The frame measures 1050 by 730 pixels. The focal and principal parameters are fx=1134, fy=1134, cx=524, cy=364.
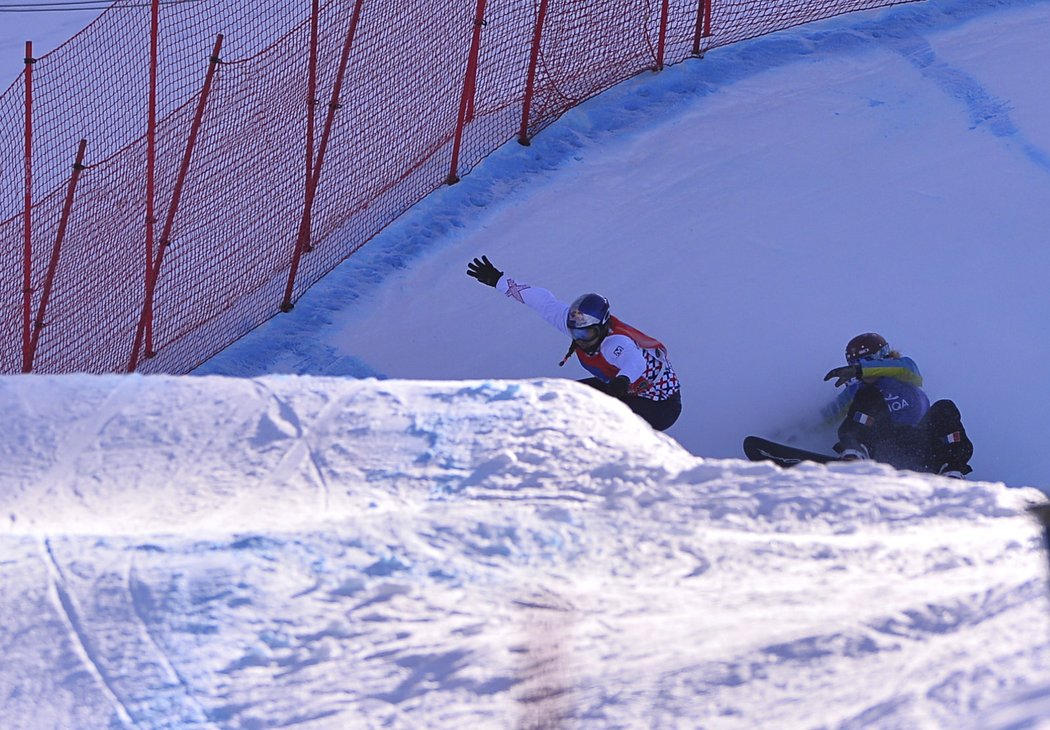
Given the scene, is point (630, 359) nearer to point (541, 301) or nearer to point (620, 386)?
point (620, 386)

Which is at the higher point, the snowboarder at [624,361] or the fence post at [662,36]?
the fence post at [662,36]

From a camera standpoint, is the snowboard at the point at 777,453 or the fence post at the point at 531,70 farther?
the fence post at the point at 531,70

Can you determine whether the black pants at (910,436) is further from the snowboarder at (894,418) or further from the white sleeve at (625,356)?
the white sleeve at (625,356)

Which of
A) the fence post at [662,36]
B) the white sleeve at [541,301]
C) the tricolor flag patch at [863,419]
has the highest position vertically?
the fence post at [662,36]

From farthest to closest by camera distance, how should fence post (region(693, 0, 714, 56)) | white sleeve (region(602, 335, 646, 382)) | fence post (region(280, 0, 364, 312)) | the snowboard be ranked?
fence post (region(693, 0, 714, 56)) < fence post (region(280, 0, 364, 312)) < white sleeve (region(602, 335, 646, 382)) < the snowboard

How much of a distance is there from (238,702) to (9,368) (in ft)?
15.6

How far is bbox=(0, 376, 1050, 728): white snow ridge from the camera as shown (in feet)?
8.55

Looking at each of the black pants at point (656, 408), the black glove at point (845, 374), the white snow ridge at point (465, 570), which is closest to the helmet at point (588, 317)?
the black pants at point (656, 408)

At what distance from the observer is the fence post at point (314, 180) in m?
6.21

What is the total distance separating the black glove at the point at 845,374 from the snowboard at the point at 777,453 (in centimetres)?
39

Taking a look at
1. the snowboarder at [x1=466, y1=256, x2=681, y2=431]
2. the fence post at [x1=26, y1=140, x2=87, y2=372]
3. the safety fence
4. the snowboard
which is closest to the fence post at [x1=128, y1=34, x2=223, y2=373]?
the safety fence

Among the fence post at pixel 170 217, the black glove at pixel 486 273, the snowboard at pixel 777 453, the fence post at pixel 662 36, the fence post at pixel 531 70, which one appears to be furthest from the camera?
A: the fence post at pixel 662 36

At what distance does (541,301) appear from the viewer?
569 cm

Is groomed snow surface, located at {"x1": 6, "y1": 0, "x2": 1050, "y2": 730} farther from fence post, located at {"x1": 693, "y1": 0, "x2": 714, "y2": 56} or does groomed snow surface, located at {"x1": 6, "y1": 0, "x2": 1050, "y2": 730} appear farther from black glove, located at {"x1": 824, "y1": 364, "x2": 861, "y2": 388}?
fence post, located at {"x1": 693, "y1": 0, "x2": 714, "y2": 56}
